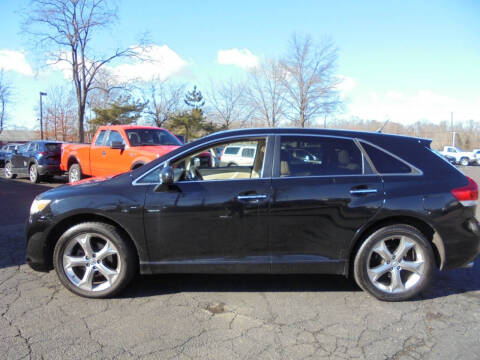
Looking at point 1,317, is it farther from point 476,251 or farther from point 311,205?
point 476,251

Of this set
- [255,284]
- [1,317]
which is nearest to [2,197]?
[1,317]

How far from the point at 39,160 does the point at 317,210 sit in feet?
37.5

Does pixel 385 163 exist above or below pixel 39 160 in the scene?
above

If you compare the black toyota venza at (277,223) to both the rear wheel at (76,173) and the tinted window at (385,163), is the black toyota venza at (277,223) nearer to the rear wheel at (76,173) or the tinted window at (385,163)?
the tinted window at (385,163)

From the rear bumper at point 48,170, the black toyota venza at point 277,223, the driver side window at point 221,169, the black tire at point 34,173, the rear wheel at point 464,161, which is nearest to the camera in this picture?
the black toyota venza at point 277,223

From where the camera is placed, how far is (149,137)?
885cm

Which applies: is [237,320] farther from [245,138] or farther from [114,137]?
[114,137]

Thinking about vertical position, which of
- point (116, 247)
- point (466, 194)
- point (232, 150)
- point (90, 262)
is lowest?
point (90, 262)

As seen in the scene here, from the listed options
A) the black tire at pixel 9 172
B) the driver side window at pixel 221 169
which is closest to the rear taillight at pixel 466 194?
the driver side window at pixel 221 169

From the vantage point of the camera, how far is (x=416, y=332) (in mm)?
2879

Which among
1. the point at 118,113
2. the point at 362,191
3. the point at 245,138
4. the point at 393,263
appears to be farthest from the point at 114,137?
the point at 118,113

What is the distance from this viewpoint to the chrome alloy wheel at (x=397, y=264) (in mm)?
3338

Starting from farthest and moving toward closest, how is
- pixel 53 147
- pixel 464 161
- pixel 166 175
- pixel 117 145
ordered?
1. pixel 464 161
2. pixel 53 147
3. pixel 117 145
4. pixel 166 175

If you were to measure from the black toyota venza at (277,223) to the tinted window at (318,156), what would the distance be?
0.01m
